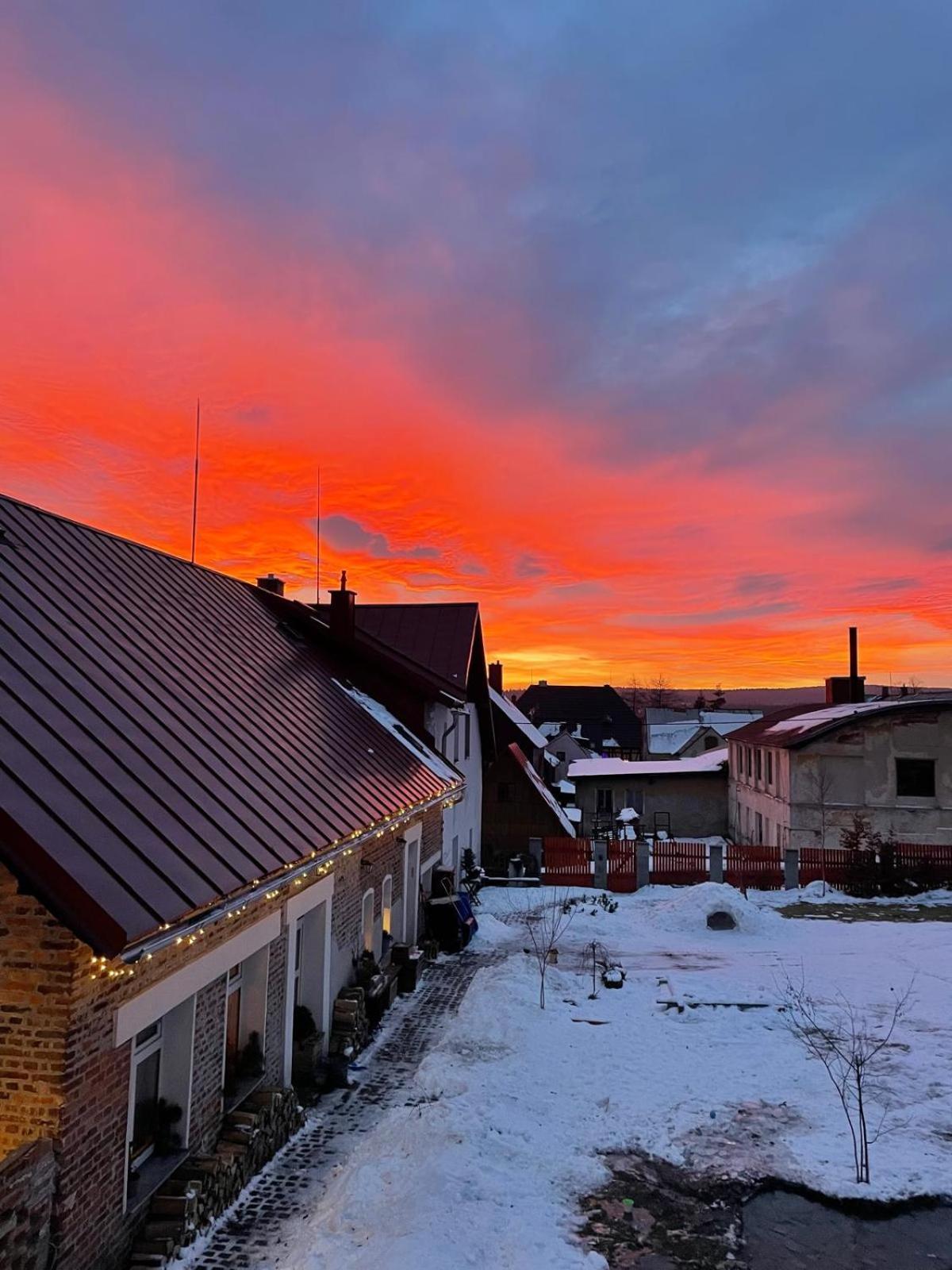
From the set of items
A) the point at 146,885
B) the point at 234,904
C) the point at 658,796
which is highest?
the point at 146,885

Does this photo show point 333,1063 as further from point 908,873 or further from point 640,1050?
point 908,873

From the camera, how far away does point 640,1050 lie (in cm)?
1150

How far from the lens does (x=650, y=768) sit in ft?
126

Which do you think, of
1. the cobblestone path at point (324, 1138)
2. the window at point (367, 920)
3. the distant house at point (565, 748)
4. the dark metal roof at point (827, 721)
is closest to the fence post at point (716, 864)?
the dark metal roof at point (827, 721)

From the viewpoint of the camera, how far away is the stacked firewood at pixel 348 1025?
10961 mm

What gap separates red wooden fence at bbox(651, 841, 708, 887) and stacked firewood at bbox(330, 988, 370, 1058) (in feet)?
49.8

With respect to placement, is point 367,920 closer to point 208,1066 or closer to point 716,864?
point 208,1066

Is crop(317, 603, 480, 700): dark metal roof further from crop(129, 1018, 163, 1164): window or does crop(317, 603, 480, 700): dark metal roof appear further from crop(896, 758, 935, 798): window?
crop(896, 758, 935, 798): window

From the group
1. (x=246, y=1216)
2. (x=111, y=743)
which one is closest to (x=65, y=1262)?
(x=246, y=1216)

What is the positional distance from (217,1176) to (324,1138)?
6.53 feet

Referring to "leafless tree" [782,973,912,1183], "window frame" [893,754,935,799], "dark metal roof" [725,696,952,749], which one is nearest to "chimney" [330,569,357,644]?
"leafless tree" [782,973,912,1183]

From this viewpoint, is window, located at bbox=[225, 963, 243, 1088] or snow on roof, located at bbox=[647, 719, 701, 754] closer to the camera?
window, located at bbox=[225, 963, 243, 1088]

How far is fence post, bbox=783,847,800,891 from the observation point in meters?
24.2

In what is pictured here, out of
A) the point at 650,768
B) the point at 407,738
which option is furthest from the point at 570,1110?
the point at 650,768
